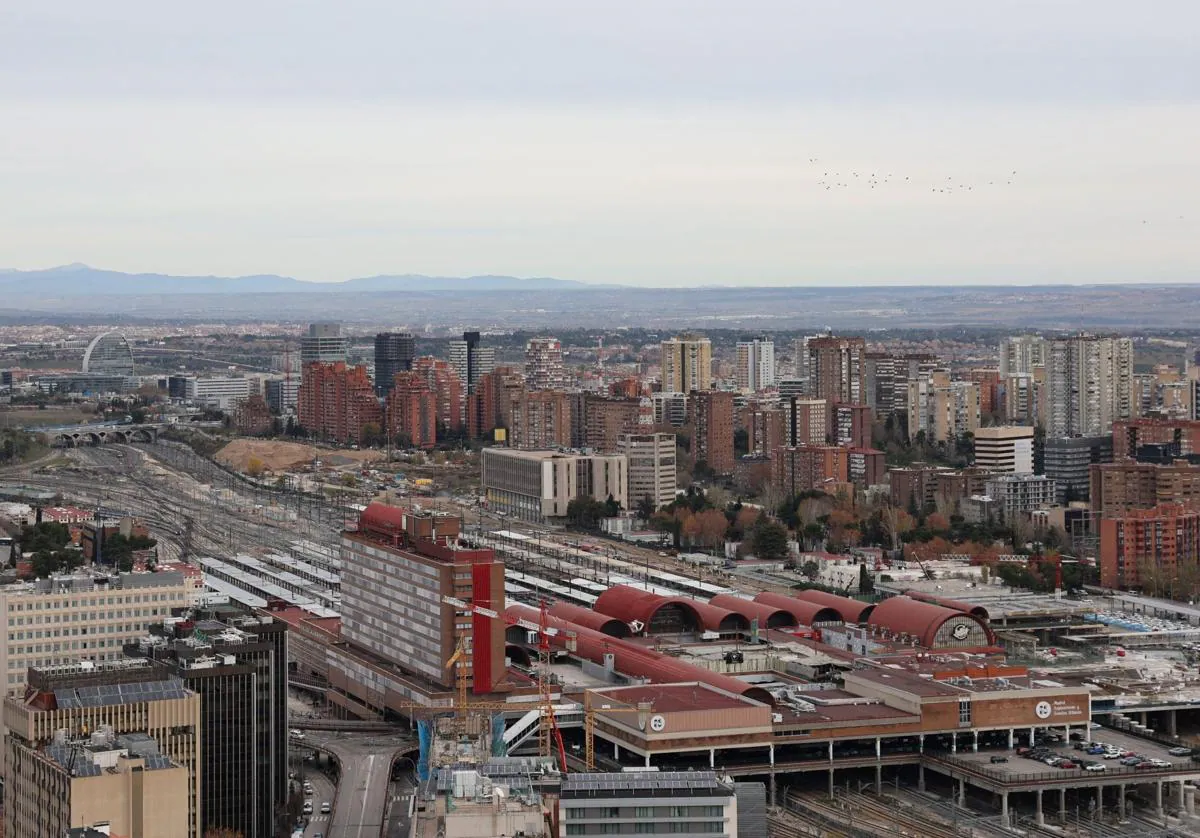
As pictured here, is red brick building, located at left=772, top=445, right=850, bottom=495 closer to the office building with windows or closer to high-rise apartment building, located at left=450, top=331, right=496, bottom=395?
high-rise apartment building, located at left=450, top=331, right=496, bottom=395

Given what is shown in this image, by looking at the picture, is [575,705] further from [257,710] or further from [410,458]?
[410,458]

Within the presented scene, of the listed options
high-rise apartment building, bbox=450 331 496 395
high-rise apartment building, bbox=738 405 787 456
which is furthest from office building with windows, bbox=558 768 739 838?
high-rise apartment building, bbox=450 331 496 395

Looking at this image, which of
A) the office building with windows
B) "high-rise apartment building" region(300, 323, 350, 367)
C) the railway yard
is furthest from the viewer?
"high-rise apartment building" region(300, 323, 350, 367)

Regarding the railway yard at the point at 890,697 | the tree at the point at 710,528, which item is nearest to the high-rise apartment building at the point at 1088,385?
the tree at the point at 710,528

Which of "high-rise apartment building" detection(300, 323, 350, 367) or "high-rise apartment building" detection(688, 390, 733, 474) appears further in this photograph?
"high-rise apartment building" detection(300, 323, 350, 367)

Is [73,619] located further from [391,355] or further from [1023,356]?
[1023,356]

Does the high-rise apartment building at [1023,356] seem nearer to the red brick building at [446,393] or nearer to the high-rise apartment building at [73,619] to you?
the red brick building at [446,393]
